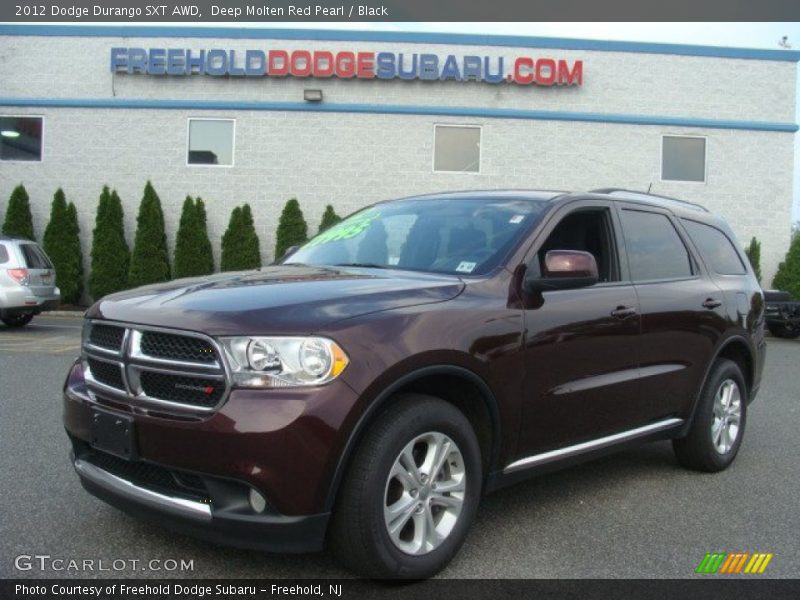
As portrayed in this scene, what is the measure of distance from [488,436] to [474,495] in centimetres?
27

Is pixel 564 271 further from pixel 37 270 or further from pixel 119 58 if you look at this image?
pixel 119 58

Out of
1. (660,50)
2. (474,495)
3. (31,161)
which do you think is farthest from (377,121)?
(474,495)

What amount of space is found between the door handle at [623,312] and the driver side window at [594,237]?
0.64 feet

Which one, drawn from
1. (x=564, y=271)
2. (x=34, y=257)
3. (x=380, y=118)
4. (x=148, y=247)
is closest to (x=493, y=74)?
(x=380, y=118)

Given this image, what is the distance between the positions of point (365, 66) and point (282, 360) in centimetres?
1518

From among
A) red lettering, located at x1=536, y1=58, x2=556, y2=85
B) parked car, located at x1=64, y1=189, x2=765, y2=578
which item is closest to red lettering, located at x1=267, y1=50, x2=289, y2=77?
red lettering, located at x1=536, y1=58, x2=556, y2=85

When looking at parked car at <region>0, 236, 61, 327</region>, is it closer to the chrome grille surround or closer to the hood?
the hood

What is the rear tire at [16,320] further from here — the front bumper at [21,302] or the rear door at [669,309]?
the rear door at [669,309]

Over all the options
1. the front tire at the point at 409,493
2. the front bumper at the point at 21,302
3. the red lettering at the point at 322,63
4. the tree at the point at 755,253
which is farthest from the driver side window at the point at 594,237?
the tree at the point at 755,253

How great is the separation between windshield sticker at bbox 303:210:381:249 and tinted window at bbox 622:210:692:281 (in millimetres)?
1548

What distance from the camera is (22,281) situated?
12.4 m

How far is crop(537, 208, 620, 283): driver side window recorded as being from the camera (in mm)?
4180

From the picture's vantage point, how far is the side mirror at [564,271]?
11.4 feet

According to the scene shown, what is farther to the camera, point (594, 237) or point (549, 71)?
point (549, 71)
